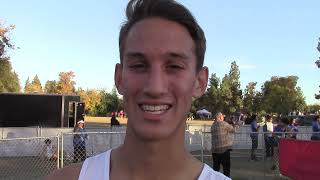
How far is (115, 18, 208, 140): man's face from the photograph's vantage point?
168 cm

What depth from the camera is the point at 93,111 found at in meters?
87.2

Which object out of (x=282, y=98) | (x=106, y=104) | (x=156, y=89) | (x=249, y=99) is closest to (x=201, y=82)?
(x=156, y=89)

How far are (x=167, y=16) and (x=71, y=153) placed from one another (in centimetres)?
1292

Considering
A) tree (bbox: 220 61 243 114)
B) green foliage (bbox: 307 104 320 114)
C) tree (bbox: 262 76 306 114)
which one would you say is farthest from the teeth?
green foliage (bbox: 307 104 320 114)

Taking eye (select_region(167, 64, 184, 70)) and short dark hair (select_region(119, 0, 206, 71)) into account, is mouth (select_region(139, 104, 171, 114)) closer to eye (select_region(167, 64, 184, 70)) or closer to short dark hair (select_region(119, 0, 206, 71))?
eye (select_region(167, 64, 184, 70))

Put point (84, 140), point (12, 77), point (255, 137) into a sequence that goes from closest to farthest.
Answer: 1. point (84, 140)
2. point (255, 137)
3. point (12, 77)

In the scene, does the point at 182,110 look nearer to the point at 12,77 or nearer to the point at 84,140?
the point at 84,140

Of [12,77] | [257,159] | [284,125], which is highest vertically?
[12,77]

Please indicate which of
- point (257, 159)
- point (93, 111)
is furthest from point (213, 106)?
point (257, 159)

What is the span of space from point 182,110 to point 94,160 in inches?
16.7

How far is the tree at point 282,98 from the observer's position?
78.7 meters

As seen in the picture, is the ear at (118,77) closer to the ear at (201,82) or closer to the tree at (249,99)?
the ear at (201,82)

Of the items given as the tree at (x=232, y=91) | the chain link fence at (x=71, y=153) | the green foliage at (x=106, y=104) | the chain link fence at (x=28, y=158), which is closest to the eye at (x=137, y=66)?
the chain link fence at (x=71, y=153)

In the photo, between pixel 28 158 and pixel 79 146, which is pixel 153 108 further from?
pixel 28 158
